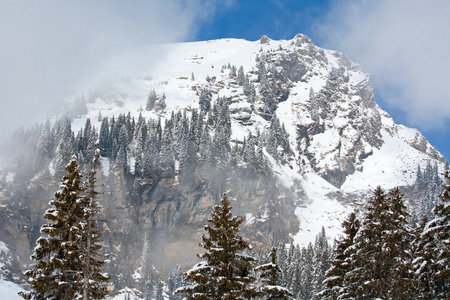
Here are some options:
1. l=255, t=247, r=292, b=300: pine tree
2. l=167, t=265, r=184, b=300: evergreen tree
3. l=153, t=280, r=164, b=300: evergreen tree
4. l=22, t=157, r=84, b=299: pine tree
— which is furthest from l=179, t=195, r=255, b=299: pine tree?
l=167, t=265, r=184, b=300: evergreen tree

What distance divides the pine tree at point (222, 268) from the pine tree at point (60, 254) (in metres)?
6.18

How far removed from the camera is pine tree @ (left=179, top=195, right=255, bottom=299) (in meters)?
22.6

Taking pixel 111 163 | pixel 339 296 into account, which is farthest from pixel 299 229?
pixel 339 296

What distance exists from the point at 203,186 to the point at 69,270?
132 meters

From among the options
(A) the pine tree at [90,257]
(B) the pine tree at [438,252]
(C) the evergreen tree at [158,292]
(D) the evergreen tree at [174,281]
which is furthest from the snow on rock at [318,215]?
(A) the pine tree at [90,257]

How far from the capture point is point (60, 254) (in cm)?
2292

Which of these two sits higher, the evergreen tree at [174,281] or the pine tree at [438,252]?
the evergreen tree at [174,281]

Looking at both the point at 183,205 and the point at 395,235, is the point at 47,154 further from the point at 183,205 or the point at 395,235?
the point at 395,235

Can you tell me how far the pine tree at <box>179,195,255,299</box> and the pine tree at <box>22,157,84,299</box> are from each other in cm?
618

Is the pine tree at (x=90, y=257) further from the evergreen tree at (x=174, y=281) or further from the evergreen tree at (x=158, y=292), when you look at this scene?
the evergreen tree at (x=174, y=281)

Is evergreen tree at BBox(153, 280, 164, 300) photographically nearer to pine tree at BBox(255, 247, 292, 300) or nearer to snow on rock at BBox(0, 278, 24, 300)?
snow on rock at BBox(0, 278, 24, 300)

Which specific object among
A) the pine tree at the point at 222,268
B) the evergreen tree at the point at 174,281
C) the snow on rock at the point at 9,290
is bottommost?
the pine tree at the point at 222,268

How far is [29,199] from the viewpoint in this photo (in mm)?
140125

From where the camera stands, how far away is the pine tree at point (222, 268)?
2264cm
